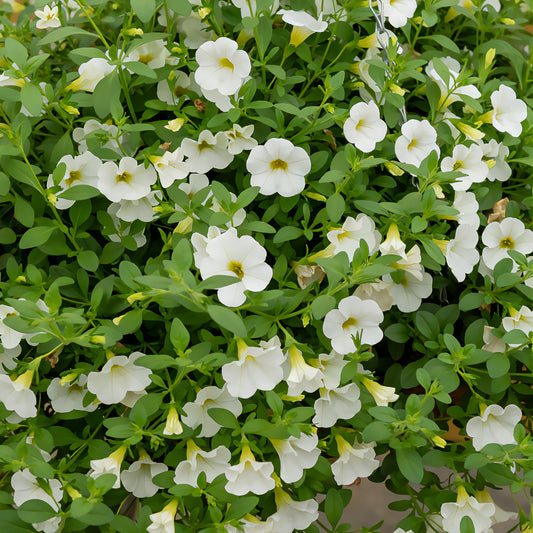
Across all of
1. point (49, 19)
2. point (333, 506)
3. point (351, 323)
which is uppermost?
point (49, 19)

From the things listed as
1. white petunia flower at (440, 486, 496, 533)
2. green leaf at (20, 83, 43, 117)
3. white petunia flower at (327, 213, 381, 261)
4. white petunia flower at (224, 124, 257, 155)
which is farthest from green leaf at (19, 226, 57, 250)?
white petunia flower at (440, 486, 496, 533)

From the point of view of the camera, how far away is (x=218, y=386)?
74 cm

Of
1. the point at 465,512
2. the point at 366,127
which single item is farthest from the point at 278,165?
the point at 465,512

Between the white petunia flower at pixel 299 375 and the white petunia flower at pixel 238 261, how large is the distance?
97 millimetres

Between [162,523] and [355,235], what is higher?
[355,235]

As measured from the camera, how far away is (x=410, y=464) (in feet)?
2.44

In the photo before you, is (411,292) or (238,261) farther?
(411,292)

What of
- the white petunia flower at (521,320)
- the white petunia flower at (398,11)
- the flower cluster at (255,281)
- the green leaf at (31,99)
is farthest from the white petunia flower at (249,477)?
the white petunia flower at (398,11)

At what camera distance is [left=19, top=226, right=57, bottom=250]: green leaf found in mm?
769

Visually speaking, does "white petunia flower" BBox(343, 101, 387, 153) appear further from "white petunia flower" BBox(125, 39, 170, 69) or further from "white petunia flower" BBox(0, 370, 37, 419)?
"white petunia flower" BBox(0, 370, 37, 419)

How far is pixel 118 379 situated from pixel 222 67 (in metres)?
0.38

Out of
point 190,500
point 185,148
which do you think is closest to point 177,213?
point 185,148

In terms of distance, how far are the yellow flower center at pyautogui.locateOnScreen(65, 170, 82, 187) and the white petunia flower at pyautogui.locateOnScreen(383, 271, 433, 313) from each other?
1.32ft

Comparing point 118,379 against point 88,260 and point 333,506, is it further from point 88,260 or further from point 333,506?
point 333,506
